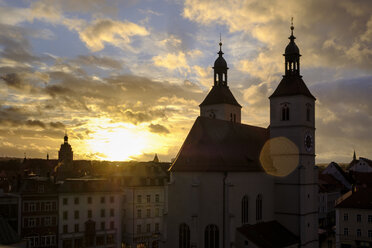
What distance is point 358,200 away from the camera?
60.2 meters

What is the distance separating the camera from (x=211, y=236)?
41062 mm

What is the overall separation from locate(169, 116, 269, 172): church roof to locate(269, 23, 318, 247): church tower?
4832 mm

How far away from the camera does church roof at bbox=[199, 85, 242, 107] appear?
61.9 metres

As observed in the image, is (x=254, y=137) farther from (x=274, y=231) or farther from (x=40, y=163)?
(x=40, y=163)

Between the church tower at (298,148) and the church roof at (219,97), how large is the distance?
10885mm

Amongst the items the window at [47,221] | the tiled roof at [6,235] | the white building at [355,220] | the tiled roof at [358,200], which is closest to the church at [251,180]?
the tiled roof at [358,200]

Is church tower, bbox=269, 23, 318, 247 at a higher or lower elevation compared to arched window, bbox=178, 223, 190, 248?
higher

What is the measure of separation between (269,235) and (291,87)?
692 inches

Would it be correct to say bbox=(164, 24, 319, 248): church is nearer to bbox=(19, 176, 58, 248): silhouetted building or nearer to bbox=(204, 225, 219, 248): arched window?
bbox=(204, 225, 219, 248): arched window

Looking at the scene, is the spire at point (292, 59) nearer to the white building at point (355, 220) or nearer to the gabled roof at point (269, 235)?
the gabled roof at point (269, 235)

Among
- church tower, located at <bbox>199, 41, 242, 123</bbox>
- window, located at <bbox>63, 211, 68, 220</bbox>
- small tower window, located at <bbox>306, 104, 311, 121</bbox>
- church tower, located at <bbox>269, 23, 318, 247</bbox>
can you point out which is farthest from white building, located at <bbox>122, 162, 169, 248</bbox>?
small tower window, located at <bbox>306, 104, 311, 121</bbox>

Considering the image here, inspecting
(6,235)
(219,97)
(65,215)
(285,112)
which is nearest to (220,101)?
(219,97)

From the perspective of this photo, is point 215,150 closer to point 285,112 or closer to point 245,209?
point 245,209

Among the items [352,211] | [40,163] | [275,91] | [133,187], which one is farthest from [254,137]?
[40,163]
